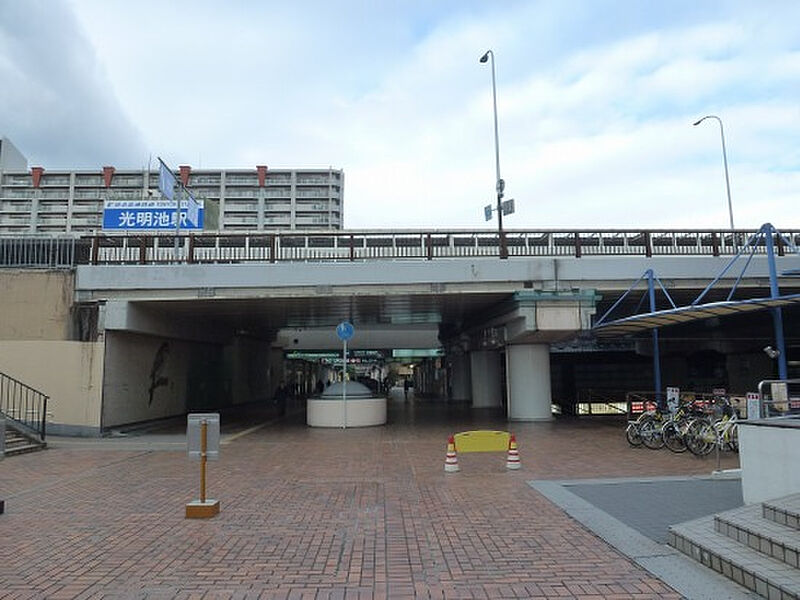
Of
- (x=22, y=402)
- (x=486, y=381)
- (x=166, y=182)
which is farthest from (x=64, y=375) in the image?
(x=486, y=381)

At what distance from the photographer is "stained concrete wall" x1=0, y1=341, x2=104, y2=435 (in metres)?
16.8

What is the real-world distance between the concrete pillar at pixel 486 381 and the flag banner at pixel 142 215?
46.7 feet

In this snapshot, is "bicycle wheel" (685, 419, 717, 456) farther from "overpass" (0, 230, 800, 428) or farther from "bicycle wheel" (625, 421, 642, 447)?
"overpass" (0, 230, 800, 428)

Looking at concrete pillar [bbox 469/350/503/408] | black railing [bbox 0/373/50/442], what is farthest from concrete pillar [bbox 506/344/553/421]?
black railing [bbox 0/373/50/442]

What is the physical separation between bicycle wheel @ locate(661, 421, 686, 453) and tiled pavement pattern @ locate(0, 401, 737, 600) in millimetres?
578

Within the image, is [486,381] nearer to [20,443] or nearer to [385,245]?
[385,245]

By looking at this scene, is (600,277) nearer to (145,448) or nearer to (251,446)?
(251,446)

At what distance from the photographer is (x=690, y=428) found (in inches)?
505

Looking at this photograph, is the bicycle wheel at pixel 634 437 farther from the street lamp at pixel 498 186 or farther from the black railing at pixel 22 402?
the black railing at pixel 22 402

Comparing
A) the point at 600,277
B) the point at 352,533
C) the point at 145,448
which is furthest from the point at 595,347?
the point at 352,533

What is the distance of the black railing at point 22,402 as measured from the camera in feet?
53.6

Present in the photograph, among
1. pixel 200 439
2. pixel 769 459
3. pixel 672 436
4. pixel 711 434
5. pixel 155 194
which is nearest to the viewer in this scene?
pixel 769 459

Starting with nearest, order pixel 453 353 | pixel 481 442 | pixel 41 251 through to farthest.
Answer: pixel 481 442 < pixel 41 251 < pixel 453 353

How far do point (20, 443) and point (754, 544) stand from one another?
14821 mm
